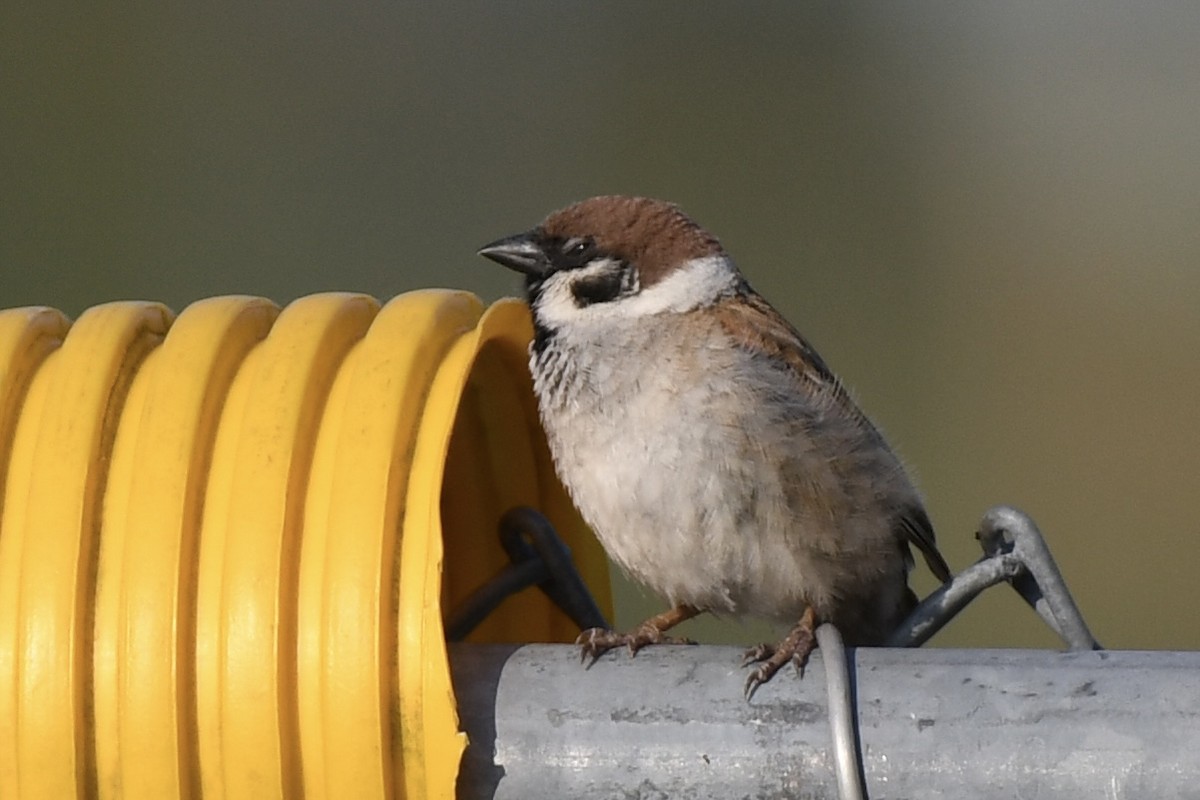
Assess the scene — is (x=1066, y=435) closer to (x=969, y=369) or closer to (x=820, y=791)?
(x=969, y=369)

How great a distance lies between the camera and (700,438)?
6.10 feet

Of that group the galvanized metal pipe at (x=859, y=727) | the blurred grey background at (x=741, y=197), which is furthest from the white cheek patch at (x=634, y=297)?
the blurred grey background at (x=741, y=197)

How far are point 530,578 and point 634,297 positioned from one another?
442 millimetres

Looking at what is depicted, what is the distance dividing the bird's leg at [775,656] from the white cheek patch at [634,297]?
0.51m

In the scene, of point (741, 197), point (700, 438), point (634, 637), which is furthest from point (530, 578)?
point (741, 197)

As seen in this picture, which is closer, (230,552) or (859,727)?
(859,727)

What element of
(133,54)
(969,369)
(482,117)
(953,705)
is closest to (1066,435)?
(969,369)

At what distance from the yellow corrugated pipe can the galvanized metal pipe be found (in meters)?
0.07

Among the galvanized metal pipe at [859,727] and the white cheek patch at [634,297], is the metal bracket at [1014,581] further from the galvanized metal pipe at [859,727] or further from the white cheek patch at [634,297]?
the white cheek patch at [634,297]

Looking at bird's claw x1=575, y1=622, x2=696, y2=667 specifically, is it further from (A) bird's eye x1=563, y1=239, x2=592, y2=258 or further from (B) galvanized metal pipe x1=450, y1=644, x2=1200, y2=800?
(A) bird's eye x1=563, y1=239, x2=592, y2=258

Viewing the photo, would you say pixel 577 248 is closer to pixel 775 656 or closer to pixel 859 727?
pixel 775 656

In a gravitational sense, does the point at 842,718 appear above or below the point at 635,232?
below

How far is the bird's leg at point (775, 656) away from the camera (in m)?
1.32

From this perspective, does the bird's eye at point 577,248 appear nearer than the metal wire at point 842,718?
No
